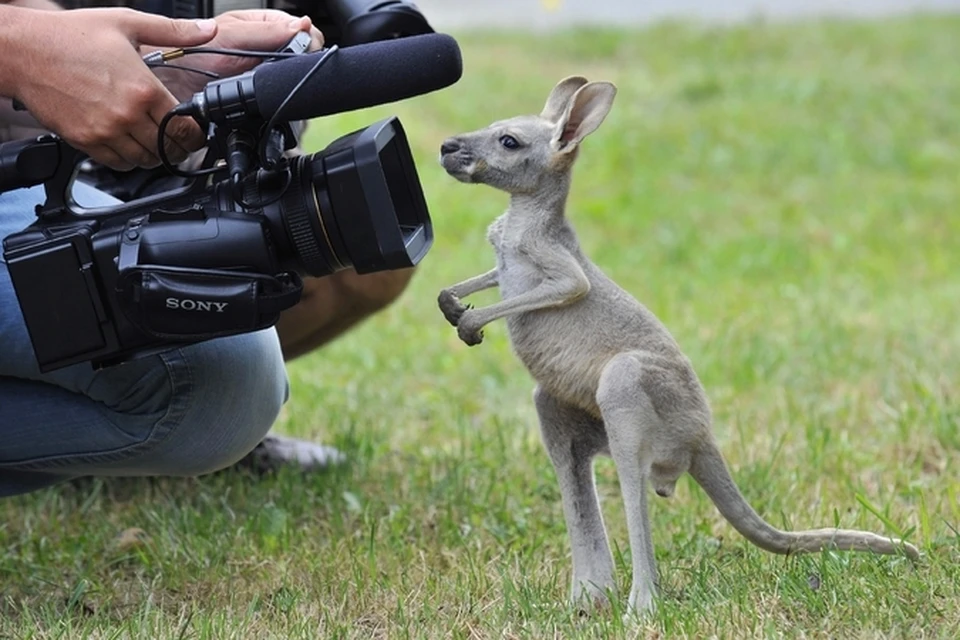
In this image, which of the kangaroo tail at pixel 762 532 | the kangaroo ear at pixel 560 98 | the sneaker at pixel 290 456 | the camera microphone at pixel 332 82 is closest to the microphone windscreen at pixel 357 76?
the camera microphone at pixel 332 82

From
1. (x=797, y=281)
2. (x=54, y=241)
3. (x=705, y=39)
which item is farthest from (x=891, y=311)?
(x=705, y=39)

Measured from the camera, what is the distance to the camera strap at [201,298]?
2.33 meters

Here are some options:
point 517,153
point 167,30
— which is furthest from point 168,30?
point 517,153

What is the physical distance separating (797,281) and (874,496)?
2459 mm

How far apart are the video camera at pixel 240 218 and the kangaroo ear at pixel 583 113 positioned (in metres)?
0.20

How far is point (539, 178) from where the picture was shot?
243cm

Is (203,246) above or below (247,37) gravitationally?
below

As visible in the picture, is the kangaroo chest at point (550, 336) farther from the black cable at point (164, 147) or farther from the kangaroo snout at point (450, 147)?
the black cable at point (164, 147)

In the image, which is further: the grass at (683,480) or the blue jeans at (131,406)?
the blue jeans at (131,406)

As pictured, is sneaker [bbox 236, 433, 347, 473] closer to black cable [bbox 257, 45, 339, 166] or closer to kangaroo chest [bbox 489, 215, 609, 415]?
A: kangaroo chest [bbox 489, 215, 609, 415]

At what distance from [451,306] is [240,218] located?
38 centimetres

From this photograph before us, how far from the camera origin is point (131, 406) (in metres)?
2.89

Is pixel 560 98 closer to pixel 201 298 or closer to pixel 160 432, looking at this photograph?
pixel 201 298

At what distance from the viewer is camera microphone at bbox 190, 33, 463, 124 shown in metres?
2.29
